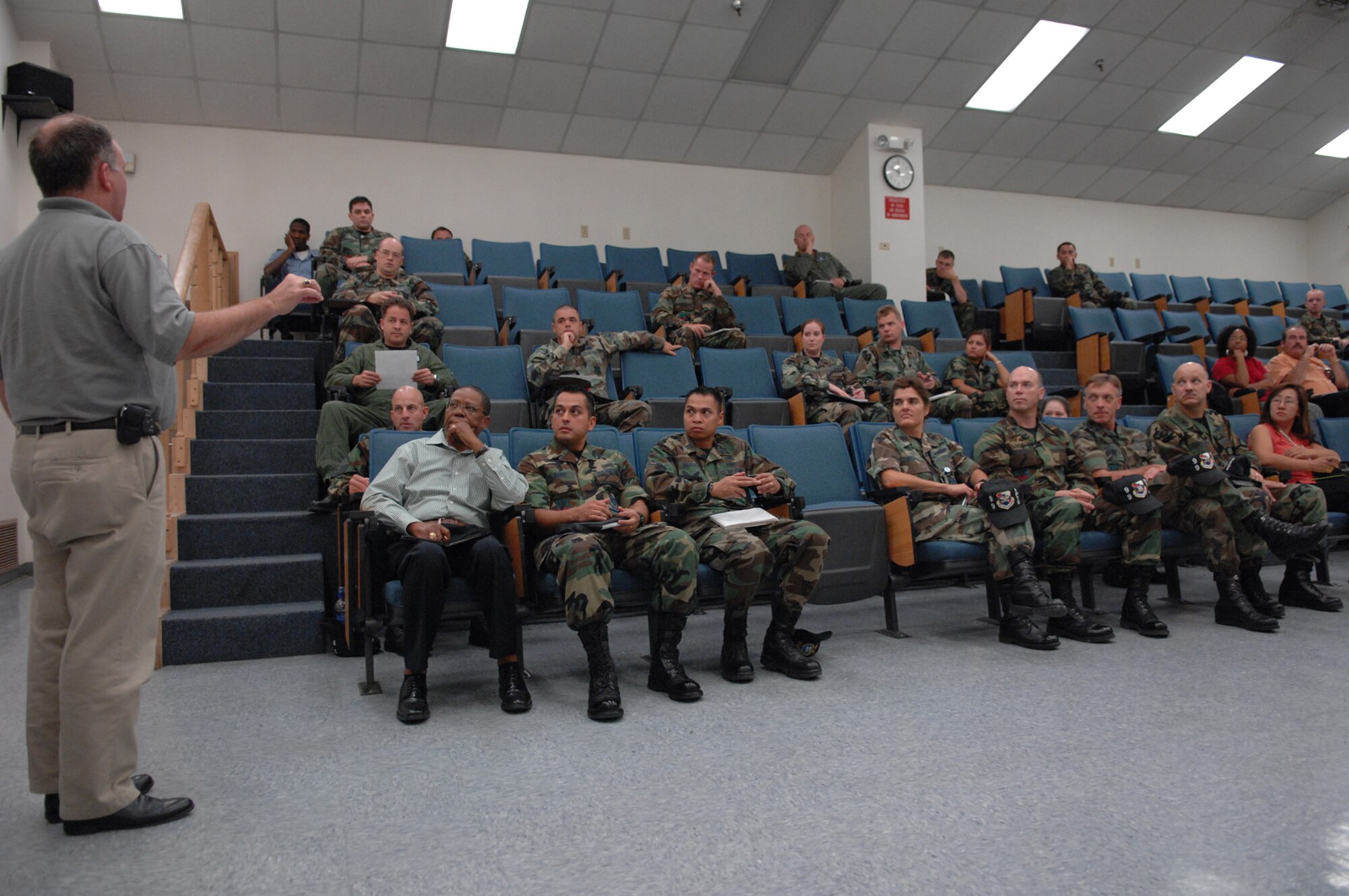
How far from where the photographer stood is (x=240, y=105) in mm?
6809

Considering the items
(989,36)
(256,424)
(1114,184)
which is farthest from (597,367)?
(1114,184)

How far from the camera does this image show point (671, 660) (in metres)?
Answer: 2.55

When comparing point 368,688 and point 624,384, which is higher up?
point 624,384

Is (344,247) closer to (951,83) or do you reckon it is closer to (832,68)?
(832,68)

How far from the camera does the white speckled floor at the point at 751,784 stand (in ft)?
4.60

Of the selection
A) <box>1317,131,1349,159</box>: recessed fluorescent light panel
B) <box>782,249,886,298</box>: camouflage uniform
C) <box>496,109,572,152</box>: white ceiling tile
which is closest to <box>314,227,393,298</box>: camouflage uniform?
<box>496,109,572,152</box>: white ceiling tile

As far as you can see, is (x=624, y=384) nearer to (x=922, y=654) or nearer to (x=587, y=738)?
(x=922, y=654)

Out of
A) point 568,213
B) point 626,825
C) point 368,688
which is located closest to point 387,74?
point 568,213

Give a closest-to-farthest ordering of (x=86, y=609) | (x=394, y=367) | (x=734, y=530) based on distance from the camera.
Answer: (x=86, y=609)
(x=734, y=530)
(x=394, y=367)

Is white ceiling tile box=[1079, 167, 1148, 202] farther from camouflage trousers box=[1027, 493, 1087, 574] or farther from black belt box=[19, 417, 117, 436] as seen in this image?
black belt box=[19, 417, 117, 436]

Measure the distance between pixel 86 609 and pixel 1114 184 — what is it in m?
10.6

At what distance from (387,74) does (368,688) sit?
5.74 metres

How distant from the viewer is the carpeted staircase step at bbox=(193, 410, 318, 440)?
4043 millimetres

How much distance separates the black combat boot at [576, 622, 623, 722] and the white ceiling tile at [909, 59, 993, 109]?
6.69m
